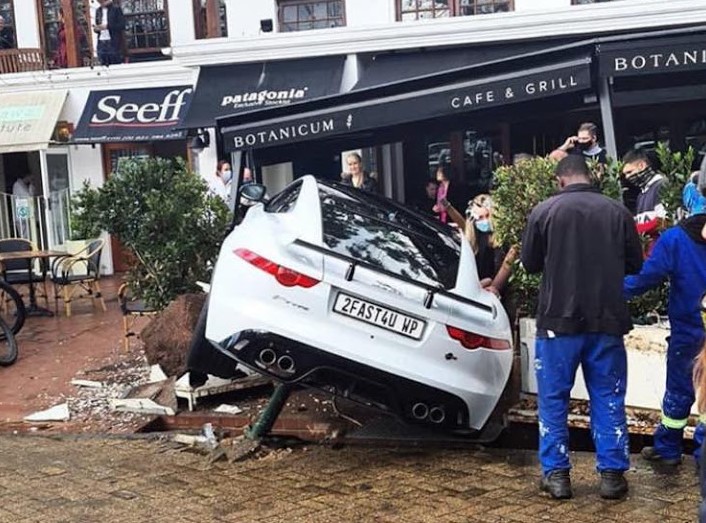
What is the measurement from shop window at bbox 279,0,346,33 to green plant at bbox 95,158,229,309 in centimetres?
736

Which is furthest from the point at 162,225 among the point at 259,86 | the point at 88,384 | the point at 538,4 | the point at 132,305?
the point at 538,4

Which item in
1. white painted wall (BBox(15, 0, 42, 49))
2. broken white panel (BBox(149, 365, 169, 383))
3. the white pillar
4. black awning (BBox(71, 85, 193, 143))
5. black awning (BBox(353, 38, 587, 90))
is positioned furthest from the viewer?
white painted wall (BBox(15, 0, 42, 49))

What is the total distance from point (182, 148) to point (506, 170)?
37.3 ft

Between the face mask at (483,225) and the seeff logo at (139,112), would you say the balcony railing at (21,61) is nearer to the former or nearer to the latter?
the seeff logo at (139,112)

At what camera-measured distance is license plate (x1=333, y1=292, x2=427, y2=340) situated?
191 inches

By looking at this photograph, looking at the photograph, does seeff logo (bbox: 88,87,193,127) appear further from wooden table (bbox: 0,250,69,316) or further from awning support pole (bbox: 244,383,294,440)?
awning support pole (bbox: 244,383,294,440)

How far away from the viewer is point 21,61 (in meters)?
16.6

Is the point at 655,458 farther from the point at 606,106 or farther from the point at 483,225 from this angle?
the point at 606,106

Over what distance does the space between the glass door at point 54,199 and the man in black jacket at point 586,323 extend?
12.6 meters

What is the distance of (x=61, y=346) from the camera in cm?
947

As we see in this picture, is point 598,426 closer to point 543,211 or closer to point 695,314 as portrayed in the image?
point 695,314

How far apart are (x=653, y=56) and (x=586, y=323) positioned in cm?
343

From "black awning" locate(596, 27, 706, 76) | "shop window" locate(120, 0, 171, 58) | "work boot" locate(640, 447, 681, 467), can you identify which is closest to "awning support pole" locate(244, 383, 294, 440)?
"work boot" locate(640, 447, 681, 467)

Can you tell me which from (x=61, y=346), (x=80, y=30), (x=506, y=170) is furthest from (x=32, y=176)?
(x=506, y=170)
